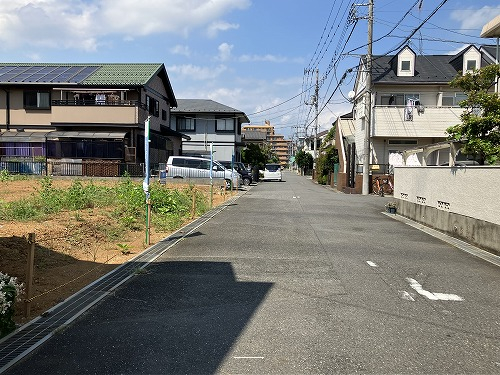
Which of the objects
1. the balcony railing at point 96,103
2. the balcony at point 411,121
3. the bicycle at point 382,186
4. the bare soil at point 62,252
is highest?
the balcony railing at point 96,103

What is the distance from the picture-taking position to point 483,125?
33.4 ft

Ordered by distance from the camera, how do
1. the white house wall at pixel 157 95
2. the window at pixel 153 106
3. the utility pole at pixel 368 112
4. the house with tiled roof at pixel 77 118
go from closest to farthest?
the utility pole at pixel 368 112
the house with tiled roof at pixel 77 118
the white house wall at pixel 157 95
the window at pixel 153 106

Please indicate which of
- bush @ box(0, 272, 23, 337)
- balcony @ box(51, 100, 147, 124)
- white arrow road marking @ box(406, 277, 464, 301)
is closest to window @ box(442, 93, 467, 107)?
balcony @ box(51, 100, 147, 124)

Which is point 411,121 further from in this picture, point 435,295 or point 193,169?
point 435,295

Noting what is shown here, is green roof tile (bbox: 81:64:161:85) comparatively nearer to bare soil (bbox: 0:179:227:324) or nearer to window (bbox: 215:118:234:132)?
window (bbox: 215:118:234:132)

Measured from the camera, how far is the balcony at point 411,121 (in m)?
25.5

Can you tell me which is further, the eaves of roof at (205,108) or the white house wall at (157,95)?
the eaves of roof at (205,108)

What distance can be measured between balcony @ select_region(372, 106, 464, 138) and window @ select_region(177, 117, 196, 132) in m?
23.0

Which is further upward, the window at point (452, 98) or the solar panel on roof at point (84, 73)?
the solar panel on roof at point (84, 73)

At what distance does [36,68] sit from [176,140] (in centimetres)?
1249

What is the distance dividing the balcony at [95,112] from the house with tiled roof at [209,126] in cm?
1498

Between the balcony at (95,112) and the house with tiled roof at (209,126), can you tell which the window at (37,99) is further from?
the house with tiled roof at (209,126)

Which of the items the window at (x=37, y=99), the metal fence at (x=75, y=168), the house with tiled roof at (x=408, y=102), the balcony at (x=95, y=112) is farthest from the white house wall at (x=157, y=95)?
the house with tiled roof at (x=408, y=102)

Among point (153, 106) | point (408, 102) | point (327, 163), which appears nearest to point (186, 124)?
point (153, 106)
